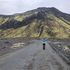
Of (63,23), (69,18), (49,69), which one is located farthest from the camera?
(69,18)

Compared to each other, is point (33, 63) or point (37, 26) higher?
point (33, 63)

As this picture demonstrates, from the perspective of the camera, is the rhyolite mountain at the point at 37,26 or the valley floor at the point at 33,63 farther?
the rhyolite mountain at the point at 37,26

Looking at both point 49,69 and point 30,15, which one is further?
point 30,15

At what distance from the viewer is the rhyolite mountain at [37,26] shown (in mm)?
166000

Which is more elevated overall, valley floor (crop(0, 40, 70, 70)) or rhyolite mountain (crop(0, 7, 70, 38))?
valley floor (crop(0, 40, 70, 70))

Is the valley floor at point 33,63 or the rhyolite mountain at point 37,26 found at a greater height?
the valley floor at point 33,63

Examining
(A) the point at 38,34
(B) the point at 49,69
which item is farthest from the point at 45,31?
(B) the point at 49,69

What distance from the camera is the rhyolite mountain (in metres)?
166

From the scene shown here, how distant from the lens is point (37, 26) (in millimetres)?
174750

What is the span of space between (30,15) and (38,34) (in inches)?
1059

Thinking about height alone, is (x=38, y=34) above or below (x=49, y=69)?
below

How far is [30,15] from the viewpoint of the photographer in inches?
7397

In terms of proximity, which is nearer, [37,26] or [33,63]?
[33,63]

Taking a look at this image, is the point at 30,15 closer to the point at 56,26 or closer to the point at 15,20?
the point at 15,20
